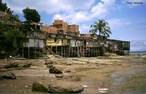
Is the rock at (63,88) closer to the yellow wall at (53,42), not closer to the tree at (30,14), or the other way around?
the yellow wall at (53,42)

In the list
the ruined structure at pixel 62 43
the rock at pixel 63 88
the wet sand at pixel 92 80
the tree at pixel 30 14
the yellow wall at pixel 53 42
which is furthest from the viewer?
the tree at pixel 30 14

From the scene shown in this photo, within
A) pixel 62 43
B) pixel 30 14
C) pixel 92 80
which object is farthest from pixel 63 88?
pixel 30 14

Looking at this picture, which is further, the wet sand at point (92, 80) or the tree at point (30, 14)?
the tree at point (30, 14)

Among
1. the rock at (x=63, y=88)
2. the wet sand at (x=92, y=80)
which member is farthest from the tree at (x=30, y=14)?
the rock at (x=63, y=88)

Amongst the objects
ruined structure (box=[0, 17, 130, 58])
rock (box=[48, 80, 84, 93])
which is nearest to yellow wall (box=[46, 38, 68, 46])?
ruined structure (box=[0, 17, 130, 58])

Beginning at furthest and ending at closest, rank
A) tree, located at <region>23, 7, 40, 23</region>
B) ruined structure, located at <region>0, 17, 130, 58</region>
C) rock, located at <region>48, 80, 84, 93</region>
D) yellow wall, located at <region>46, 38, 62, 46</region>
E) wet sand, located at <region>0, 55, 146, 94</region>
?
tree, located at <region>23, 7, 40, 23</region>, yellow wall, located at <region>46, 38, 62, 46</region>, ruined structure, located at <region>0, 17, 130, 58</region>, wet sand, located at <region>0, 55, 146, 94</region>, rock, located at <region>48, 80, 84, 93</region>

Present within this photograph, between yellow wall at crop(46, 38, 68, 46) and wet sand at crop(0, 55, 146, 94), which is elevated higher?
yellow wall at crop(46, 38, 68, 46)

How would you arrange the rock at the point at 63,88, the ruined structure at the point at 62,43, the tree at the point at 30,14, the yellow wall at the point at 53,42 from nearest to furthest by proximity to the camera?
the rock at the point at 63,88 < the ruined structure at the point at 62,43 < the yellow wall at the point at 53,42 < the tree at the point at 30,14

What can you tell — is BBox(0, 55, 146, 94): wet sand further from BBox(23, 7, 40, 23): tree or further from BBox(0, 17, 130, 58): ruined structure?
BBox(23, 7, 40, 23): tree

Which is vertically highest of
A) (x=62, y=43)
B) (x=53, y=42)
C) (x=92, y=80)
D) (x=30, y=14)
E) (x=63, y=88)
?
(x=30, y=14)

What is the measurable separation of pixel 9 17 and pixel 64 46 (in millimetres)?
18227

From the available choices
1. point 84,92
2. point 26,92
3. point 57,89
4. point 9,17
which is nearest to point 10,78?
point 26,92

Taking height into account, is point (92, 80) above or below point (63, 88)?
below

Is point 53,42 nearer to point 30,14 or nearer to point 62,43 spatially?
point 62,43
